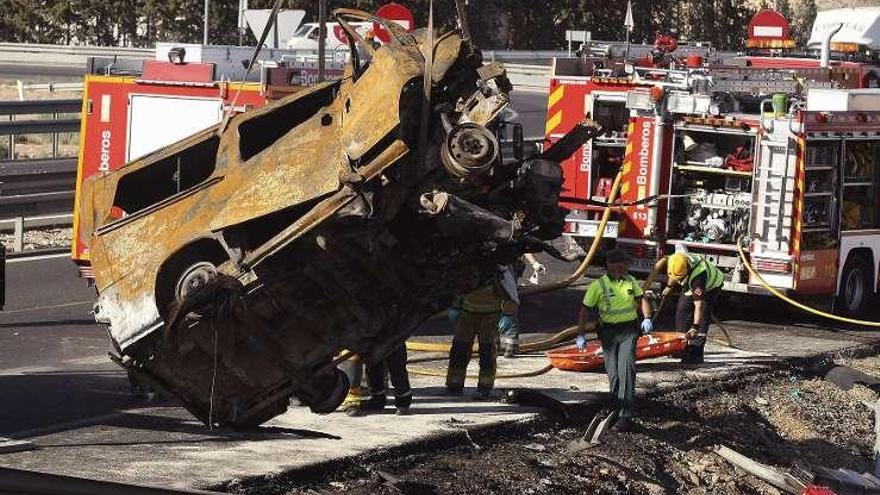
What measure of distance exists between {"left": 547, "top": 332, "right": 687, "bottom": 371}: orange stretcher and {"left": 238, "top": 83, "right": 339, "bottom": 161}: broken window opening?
5.04m

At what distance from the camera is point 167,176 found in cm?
987

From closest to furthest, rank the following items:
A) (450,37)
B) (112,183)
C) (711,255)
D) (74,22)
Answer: (450,37)
(112,183)
(711,255)
(74,22)

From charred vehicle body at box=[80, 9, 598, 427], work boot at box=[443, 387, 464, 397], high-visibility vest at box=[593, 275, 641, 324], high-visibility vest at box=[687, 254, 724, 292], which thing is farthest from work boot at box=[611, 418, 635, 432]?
charred vehicle body at box=[80, 9, 598, 427]

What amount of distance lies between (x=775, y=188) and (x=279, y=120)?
812 cm

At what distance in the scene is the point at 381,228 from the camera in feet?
29.3

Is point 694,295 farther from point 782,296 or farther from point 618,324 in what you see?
point 618,324

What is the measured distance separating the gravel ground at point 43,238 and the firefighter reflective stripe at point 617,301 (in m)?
9.26

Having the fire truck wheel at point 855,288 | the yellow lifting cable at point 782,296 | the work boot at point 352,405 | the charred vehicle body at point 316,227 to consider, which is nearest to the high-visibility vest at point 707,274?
the yellow lifting cable at point 782,296

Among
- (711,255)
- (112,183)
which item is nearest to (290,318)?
(112,183)

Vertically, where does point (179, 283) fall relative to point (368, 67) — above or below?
below

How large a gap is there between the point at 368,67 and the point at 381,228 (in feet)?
2.85

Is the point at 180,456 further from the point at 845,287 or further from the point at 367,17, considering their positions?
the point at 845,287

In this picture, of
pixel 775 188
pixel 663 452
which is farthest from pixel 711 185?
pixel 663 452

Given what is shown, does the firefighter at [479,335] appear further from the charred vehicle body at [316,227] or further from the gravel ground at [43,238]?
the gravel ground at [43,238]
